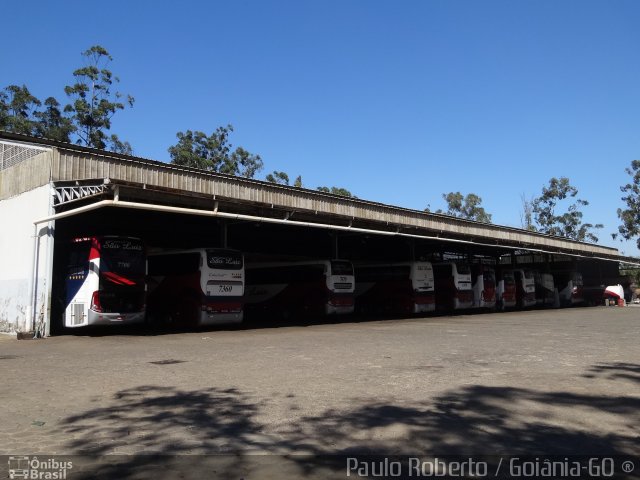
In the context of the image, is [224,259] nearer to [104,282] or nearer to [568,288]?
[104,282]

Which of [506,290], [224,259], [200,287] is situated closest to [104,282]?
[200,287]

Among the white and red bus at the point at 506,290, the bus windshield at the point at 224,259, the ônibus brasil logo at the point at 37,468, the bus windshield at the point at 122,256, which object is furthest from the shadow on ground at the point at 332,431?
the white and red bus at the point at 506,290

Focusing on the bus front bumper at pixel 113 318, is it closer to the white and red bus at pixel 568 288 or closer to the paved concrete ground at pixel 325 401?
the paved concrete ground at pixel 325 401

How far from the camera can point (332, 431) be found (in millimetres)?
5262

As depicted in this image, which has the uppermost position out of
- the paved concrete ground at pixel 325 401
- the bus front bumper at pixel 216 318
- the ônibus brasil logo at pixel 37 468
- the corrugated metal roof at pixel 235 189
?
the corrugated metal roof at pixel 235 189

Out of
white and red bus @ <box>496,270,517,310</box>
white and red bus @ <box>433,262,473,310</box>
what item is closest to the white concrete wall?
white and red bus @ <box>433,262,473,310</box>

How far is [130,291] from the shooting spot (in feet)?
53.9

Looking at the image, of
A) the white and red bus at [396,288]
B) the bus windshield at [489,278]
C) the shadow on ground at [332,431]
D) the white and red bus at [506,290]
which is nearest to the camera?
the shadow on ground at [332,431]

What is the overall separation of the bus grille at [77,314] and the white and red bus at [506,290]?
80.2 ft

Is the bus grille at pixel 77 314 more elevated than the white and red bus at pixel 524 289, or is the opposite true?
the white and red bus at pixel 524 289

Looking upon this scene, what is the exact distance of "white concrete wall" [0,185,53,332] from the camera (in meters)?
15.7

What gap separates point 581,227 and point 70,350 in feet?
215

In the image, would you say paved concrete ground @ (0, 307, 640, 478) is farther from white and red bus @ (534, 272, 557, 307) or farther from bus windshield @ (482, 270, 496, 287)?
white and red bus @ (534, 272, 557, 307)

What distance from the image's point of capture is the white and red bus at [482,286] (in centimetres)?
3011
